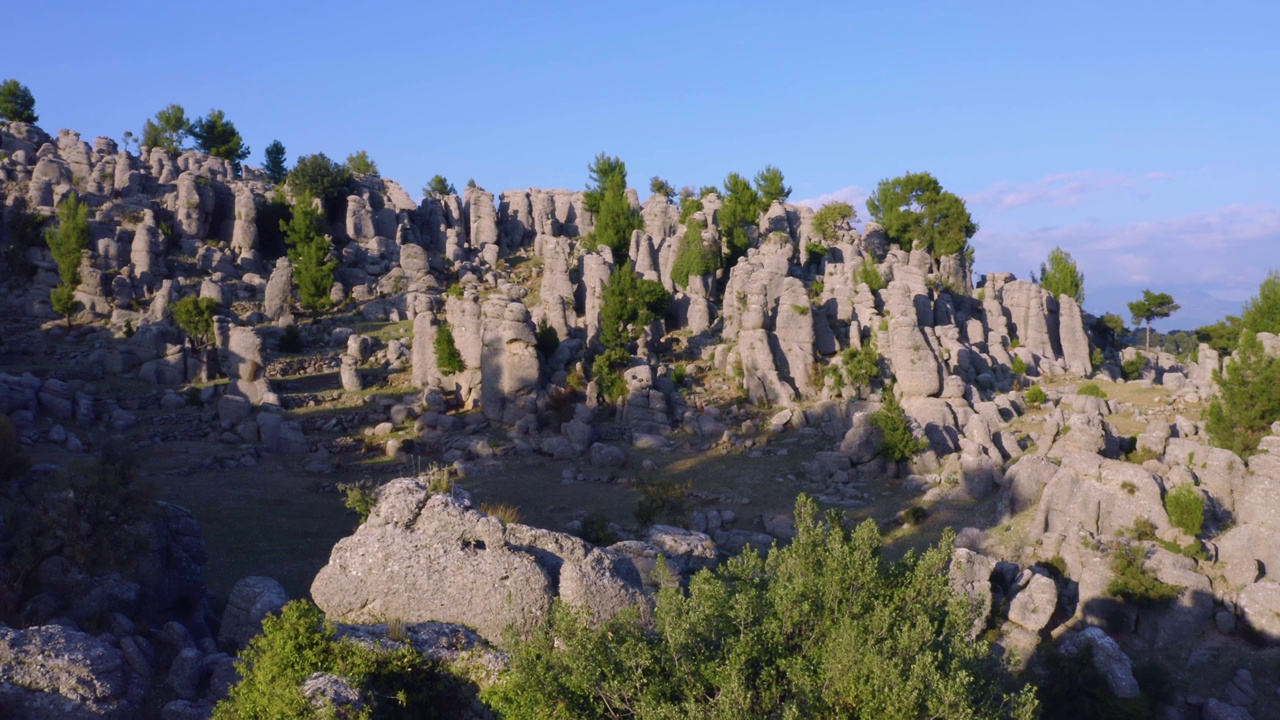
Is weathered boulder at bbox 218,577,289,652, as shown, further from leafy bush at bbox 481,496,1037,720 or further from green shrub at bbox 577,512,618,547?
green shrub at bbox 577,512,618,547

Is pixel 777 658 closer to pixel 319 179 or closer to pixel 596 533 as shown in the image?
pixel 596 533

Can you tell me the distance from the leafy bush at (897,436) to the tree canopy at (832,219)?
99.3ft

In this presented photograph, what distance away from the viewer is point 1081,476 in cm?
2647

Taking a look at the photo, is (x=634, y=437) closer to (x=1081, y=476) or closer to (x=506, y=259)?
(x=1081, y=476)

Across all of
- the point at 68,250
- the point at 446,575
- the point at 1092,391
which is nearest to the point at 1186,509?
the point at 446,575

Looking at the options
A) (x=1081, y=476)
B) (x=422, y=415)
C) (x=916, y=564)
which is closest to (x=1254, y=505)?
(x=1081, y=476)

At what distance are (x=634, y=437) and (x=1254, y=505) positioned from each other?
887 inches

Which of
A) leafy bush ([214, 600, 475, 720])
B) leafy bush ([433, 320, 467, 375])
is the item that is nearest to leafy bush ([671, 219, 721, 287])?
leafy bush ([433, 320, 467, 375])

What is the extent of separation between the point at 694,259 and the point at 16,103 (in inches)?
2466

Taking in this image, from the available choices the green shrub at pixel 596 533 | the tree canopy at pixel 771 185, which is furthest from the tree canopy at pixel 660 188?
the green shrub at pixel 596 533

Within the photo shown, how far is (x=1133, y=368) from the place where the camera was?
58.8 metres

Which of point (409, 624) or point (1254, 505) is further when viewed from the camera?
point (1254, 505)

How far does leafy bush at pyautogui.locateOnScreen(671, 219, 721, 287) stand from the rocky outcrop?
145 feet

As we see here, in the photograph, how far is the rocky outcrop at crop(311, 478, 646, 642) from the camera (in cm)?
1482
